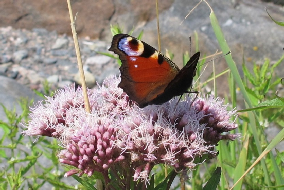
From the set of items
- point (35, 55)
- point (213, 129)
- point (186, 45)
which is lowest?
point (35, 55)

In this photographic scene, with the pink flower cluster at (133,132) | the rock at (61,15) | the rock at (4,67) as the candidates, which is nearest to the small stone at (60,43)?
the rock at (61,15)

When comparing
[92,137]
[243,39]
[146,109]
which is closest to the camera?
[92,137]

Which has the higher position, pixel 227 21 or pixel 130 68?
pixel 130 68

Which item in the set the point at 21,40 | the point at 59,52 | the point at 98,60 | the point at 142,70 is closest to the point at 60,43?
the point at 59,52

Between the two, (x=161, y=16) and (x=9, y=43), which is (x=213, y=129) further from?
(x=9, y=43)

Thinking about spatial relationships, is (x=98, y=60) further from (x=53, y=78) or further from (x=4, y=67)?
(x=4, y=67)

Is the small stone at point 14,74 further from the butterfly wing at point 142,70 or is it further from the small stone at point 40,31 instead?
the butterfly wing at point 142,70

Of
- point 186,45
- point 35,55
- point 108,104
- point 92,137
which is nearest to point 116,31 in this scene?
point 108,104
